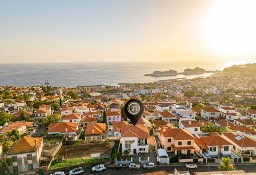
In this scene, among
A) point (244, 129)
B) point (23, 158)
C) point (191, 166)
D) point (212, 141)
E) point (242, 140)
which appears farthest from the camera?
point (244, 129)

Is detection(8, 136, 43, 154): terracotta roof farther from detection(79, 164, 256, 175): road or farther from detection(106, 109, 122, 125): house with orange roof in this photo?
detection(106, 109, 122, 125): house with orange roof

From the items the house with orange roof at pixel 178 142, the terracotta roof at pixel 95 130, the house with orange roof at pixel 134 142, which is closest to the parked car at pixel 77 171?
the house with orange roof at pixel 134 142

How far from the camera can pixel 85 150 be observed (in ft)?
97.2

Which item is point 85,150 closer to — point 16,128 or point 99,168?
point 99,168

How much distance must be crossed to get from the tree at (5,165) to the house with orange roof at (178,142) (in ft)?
57.0

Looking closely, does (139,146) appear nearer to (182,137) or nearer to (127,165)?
(127,165)

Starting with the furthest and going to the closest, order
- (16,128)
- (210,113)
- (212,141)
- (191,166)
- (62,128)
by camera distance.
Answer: (210,113)
(16,128)
(62,128)
(212,141)
(191,166)

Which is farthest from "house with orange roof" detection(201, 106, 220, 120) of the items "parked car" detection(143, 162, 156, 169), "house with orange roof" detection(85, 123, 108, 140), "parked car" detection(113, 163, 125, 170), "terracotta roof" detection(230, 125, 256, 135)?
"parked car" detection(113, 163, 125, 170)

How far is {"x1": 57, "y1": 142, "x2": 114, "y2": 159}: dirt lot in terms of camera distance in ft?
92.3

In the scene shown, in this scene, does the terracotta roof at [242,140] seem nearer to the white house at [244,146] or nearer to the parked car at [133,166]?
the white house at [244,146]

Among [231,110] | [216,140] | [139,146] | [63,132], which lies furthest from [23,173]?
[231,110]

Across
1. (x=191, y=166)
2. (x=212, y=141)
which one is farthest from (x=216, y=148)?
(x=191, y=166)

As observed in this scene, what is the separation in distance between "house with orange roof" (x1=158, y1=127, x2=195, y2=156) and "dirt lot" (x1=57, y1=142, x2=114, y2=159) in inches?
284

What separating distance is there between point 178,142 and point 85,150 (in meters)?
11.6
